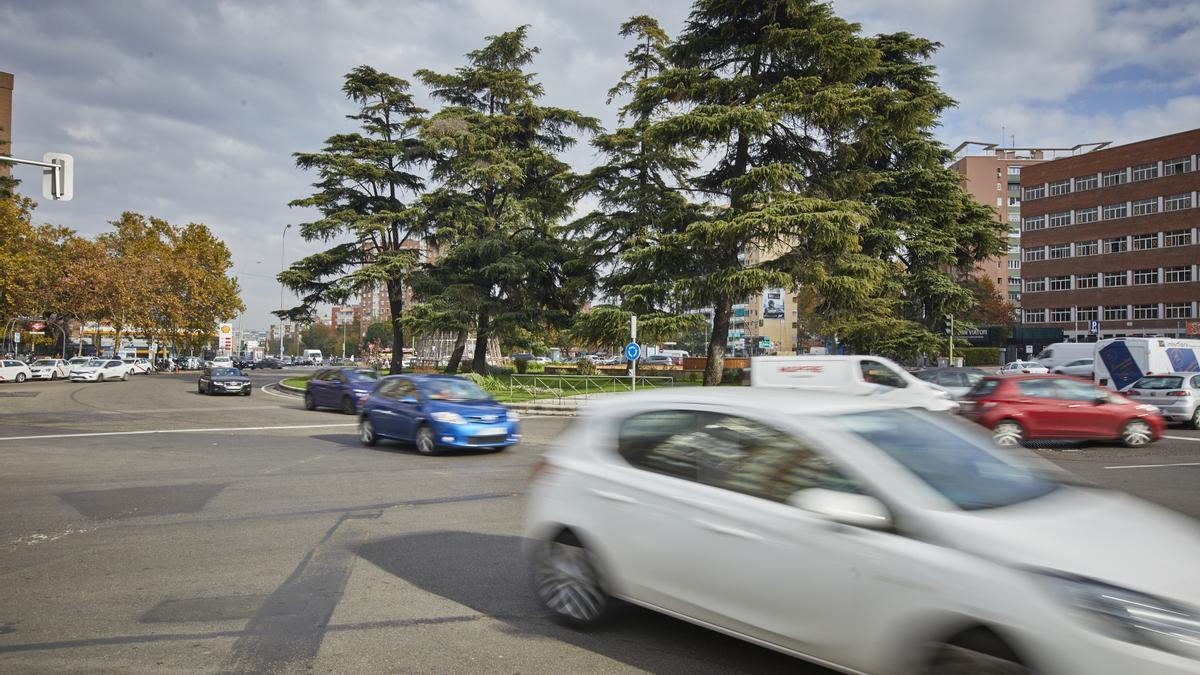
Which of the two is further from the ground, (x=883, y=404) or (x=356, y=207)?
(x=356, y=207)

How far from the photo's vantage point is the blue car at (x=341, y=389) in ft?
77.4

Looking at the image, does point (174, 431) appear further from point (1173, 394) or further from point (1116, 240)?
point (1116, 240)

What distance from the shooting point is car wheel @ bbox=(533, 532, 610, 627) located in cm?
452

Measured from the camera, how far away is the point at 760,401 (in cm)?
415

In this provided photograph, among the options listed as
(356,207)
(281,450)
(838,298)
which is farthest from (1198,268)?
(281,450)

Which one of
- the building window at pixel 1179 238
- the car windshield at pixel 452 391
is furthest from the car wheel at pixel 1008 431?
the building window at pixel 1179 238

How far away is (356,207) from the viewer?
4084 centimetres

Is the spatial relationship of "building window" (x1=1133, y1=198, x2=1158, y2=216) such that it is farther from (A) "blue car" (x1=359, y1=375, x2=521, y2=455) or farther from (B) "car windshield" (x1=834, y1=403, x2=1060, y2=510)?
(B) "car windshield" (x1=834, y1=403, x2=1060, y2=510)

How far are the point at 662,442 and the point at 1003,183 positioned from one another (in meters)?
121

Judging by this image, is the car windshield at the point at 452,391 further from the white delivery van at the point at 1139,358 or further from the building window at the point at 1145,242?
the building window at the point at 1145,242

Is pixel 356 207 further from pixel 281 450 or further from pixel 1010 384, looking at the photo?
pixel 1010 384

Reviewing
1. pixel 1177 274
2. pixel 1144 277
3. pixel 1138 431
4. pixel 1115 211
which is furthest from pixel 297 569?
pixel 1115 211

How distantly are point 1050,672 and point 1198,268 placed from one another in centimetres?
7351

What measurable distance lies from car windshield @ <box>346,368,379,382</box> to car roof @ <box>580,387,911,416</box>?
20894 millimetres
